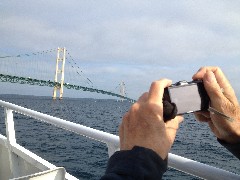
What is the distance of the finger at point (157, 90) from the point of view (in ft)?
2.48

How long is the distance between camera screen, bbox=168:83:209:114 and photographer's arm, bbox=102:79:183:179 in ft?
0.28

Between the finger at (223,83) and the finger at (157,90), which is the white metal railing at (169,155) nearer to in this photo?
the finger at (223,83)

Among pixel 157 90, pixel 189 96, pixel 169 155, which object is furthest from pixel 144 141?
pixel 169 155

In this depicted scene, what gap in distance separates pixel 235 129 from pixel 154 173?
0.48m

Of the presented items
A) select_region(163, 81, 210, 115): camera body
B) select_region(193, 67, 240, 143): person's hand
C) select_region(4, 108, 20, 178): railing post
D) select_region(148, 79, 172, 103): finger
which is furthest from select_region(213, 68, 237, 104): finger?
select_region(4, 108, 20, 178): railing post

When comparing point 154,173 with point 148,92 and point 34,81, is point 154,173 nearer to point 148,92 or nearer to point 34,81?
point 148,92

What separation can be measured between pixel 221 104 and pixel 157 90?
0.93ft

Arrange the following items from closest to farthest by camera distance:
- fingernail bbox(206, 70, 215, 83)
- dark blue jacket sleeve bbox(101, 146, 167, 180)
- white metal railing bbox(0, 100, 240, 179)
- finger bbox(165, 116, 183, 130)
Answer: dark blue jacket sleeve bbox(101, 146, 167, 180) → finger bbox(165, 116, 183, 130) → fingernail bbox(206, 70, 215, 83) → white metal railing bbox(0, 100, 240, 179)

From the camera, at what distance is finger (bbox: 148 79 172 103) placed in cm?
76

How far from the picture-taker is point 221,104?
0.93 m

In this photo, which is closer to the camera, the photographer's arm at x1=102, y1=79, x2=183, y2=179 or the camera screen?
the photographer's arm at x1=102, y1=79, x2=183, y2=179

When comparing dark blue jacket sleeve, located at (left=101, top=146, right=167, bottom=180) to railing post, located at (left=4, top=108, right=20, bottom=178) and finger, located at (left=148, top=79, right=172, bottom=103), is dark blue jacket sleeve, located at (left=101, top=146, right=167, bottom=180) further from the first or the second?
railing post, located at (left=4, top=108, right=20, bottom=178)

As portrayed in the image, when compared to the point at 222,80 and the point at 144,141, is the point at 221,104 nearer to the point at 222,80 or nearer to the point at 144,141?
the point at 222,80

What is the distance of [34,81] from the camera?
191 feet
